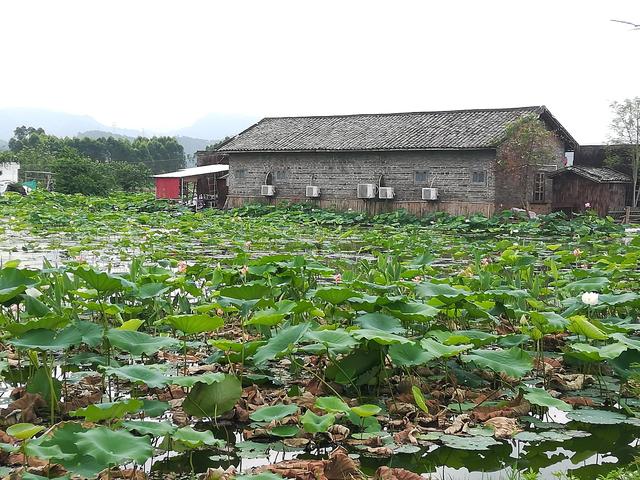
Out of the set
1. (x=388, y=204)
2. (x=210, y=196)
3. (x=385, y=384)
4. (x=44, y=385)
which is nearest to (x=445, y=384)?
(x=385, y=384)

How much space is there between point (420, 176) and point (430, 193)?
1035 millimetres

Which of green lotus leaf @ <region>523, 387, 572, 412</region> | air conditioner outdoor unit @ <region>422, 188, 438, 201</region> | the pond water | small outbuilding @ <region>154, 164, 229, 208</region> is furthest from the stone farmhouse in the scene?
the pond water

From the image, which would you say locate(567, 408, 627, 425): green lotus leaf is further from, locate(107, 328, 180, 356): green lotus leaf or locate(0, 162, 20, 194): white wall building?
locate(0, 162, 20, 194): white wall building

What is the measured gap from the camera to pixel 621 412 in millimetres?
3531

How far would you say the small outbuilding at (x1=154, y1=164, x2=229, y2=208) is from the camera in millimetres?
29141

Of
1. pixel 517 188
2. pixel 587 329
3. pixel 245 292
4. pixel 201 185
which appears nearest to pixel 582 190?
pixel 517 188

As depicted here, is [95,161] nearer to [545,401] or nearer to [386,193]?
[386,193]

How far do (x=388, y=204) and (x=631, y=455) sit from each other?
19.7m

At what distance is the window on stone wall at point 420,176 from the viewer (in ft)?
72.0

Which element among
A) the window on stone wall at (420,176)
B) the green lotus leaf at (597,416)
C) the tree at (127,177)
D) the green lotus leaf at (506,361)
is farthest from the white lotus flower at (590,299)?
the tree at (127,177)

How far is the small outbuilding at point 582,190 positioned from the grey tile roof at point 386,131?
1.98 metres

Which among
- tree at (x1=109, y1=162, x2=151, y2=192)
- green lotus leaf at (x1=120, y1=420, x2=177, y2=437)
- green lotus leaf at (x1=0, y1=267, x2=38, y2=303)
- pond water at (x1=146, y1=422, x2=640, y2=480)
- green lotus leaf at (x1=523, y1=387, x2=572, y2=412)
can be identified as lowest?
pond water at (x1=146, y1=422, x2=640, y2=480)

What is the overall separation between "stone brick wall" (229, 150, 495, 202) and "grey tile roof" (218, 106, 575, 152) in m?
0.38

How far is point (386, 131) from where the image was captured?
23.8 metres
